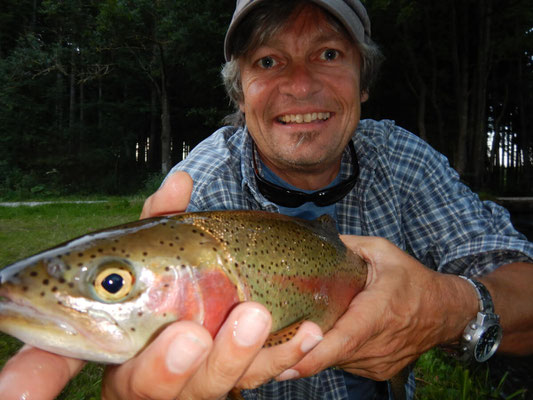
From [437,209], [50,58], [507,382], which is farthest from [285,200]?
[50,58]

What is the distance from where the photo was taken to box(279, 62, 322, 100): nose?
246 cm

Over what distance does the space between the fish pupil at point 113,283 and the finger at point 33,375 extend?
0.30m

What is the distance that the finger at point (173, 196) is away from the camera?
1.64 m

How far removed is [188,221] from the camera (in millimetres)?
1415

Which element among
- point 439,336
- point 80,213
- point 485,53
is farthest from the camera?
point 485,53

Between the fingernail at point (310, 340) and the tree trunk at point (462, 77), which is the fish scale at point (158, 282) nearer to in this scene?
the fingernail at point (310, 340)

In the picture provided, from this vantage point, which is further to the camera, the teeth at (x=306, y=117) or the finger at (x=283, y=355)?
the teeth at (x=306, y=117)

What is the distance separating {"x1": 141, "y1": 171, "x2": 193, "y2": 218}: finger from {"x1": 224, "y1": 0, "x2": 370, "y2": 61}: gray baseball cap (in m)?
1.31

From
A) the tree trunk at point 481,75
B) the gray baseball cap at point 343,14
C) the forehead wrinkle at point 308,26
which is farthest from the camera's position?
the tree trunk at point 481,75

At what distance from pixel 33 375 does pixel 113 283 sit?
13.9 inches

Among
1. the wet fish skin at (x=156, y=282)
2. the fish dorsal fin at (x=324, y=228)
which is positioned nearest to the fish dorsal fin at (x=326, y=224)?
the fish dorsal fin at (x=324, y=228)

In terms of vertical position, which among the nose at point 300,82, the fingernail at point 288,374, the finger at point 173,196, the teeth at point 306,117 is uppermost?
the nose at point 300,82

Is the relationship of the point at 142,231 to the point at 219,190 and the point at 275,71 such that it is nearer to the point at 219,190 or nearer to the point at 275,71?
the point at 219,190

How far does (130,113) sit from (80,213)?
67.4ft
